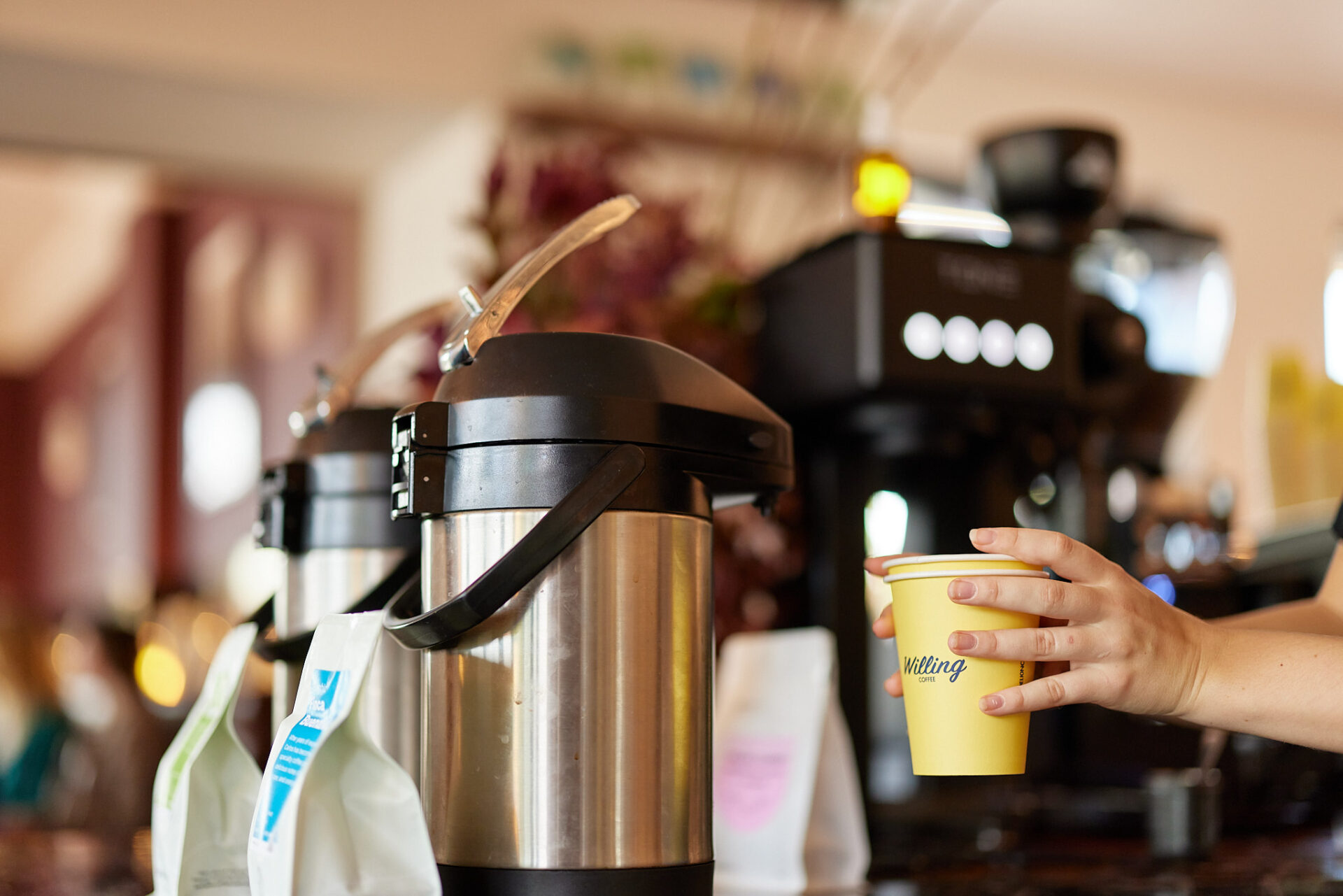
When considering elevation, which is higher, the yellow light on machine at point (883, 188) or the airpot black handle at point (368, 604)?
the yellow light on machine at point (883, 188)

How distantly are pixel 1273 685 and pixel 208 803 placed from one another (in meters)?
0.60

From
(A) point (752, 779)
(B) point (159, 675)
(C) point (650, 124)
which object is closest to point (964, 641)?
(A) point (752, 779)

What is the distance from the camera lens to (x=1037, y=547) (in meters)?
0.67

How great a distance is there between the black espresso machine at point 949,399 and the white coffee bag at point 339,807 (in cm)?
56

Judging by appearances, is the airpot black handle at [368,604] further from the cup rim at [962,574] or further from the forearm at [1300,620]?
the forearm at [1300,620]

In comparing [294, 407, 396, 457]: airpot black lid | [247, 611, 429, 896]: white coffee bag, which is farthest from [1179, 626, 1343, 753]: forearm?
[294, 407, 396, 457]: airpot black lid

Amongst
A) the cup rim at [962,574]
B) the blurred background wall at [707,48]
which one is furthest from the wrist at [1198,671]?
the blurred background wall at [707,48]

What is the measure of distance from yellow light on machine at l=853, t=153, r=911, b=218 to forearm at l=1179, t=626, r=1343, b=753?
22.4 inches

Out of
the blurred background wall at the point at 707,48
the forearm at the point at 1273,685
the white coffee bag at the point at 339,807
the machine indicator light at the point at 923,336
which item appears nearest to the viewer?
the white coffee bag at the point at 339,807

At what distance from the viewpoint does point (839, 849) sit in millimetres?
1012

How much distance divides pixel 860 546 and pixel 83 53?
2185mm

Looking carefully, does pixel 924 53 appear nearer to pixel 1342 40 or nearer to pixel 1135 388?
pixel 1342 40

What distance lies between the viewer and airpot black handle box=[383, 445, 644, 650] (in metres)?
0.65

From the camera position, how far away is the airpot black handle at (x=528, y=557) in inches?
25.7
